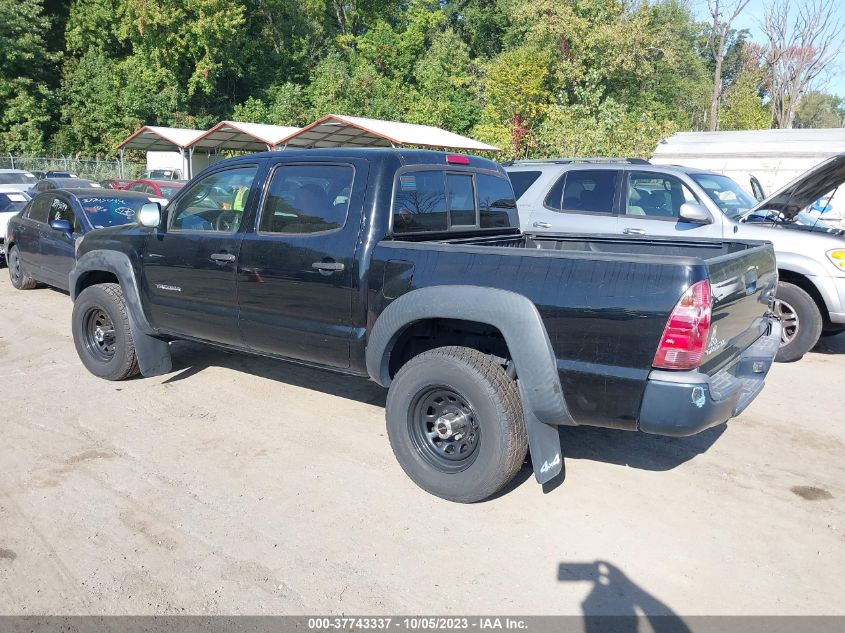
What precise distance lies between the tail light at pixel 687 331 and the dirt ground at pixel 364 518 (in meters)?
1.00

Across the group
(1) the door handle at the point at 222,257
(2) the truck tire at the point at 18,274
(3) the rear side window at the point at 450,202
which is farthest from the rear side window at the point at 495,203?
(2) the truck tire at the point at 18,274

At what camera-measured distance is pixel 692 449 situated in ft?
15.3

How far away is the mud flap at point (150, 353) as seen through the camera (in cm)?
559

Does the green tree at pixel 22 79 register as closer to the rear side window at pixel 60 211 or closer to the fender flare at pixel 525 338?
the rear side window at pixel 60 211

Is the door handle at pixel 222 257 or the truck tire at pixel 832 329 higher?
the door handle at pixel 222 257

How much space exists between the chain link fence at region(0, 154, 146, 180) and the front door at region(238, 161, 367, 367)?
34.2 m

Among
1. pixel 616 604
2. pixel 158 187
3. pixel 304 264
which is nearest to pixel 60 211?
pixel 304 264

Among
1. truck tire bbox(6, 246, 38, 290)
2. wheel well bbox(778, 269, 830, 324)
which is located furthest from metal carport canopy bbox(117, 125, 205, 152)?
wheel well bbox(778, 269, 830, 324)

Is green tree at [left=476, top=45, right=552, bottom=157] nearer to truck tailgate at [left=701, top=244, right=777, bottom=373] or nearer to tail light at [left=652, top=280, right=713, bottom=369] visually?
truck tailgate at [left=701, top=244, right=777, bottom=373]

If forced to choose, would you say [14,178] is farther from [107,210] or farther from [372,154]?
[372,154]

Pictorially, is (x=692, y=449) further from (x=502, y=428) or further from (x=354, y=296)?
(x=354, y=296)

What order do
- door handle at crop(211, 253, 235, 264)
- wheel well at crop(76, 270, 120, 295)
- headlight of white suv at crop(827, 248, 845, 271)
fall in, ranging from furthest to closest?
headlight of white suv at crop(827, 248, 845, 271) < wheel well at crop(76, 270, 120, 295) < door handle at crop(211, 253, 235, 264)

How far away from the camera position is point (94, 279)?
6125 millimetres

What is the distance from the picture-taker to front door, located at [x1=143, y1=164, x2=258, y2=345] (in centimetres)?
478
